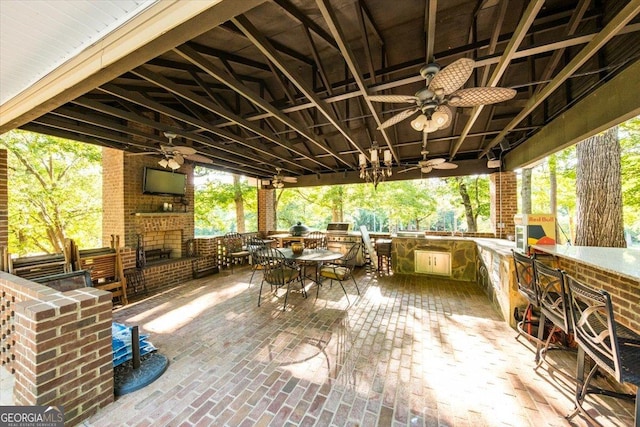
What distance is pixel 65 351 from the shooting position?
1608mm

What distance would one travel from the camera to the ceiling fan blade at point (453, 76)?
62.8 inches

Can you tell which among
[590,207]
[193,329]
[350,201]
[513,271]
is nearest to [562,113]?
[590,207]

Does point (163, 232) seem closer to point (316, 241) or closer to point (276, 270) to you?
point (276, 270)

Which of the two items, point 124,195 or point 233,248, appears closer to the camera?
point 124,195

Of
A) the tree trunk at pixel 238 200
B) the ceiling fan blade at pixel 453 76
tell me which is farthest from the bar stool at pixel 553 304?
the tree trunk at pixel 238 200

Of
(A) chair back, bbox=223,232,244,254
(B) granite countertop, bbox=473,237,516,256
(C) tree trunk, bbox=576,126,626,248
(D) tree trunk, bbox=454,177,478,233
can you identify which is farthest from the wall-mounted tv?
(D) tree trunk, bbox=454,177,478,233

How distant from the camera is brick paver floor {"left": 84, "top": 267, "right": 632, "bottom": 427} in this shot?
1703 mm

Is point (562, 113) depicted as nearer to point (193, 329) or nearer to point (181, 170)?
point (193, 329)

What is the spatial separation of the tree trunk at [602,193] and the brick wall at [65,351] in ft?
20.6

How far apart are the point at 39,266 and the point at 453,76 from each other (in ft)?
18.2

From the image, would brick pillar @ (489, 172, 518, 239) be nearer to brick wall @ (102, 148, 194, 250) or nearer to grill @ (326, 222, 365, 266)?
grill @ (326, 222, 365, 266)

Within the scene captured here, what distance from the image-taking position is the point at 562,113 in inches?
123

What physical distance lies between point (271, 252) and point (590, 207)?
5.22 meters

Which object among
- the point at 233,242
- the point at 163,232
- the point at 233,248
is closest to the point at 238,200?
the point at 233,242
